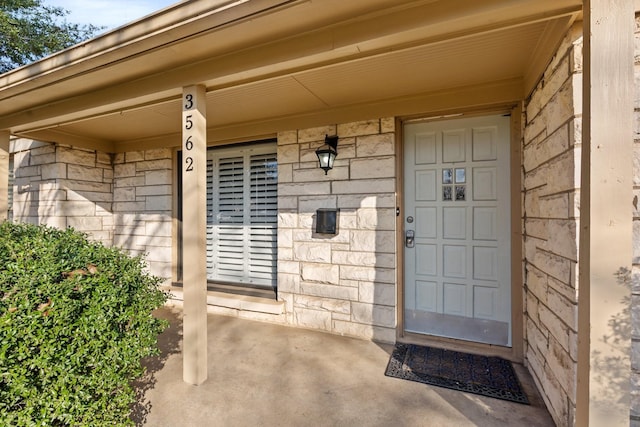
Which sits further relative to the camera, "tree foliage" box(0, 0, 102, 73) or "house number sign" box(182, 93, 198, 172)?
"tree foliage" box(0, 0, 102, 73)

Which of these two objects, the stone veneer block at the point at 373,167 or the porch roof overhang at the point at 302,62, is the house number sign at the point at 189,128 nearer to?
the porch roof overhang at the point at 302,62

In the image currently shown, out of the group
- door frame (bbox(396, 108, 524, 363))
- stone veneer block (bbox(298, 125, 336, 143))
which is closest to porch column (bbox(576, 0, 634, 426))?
door frame (bbox(396, 108, 524, 363))

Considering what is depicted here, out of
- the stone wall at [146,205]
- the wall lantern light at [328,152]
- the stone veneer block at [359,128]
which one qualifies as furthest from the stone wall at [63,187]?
the stone veneer block at [359,128]

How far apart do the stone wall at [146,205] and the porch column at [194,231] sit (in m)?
2.09

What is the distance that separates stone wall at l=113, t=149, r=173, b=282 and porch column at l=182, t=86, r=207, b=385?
2.09 metres

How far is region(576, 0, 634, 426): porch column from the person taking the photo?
3.77 ft

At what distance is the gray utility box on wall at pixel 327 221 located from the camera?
287 centimetres

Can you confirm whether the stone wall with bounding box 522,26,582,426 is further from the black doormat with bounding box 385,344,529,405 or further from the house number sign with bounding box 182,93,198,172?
the house number sign with bounding box 182,93,198,172

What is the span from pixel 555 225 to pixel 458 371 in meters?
1.24

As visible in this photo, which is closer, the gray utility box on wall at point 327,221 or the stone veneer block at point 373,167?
the stone veneer block at point 373,167

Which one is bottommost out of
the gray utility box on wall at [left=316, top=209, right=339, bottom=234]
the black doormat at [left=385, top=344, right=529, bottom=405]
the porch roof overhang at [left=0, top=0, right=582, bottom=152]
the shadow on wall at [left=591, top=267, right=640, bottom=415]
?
the black doormat at [left=385, top=344, right=529, bottom=405]

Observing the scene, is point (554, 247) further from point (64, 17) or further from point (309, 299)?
point (64, 17)

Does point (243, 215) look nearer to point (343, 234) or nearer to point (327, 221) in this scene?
point (327, 221)

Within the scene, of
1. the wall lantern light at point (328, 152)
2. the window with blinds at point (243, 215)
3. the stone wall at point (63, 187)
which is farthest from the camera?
the stone wall at point (63, 187)
